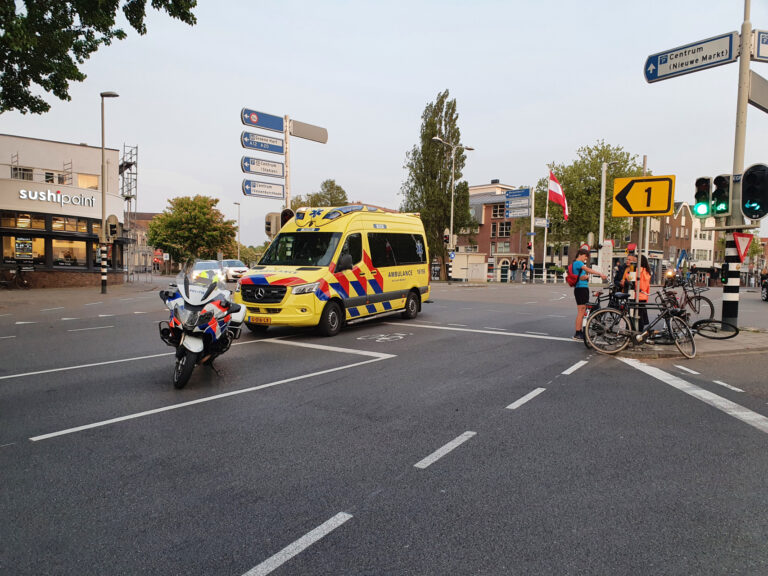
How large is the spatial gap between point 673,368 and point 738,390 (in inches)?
55.0

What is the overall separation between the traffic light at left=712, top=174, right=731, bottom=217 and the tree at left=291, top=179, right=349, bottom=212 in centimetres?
5278

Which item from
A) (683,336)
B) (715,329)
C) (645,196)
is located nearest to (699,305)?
(715,329)

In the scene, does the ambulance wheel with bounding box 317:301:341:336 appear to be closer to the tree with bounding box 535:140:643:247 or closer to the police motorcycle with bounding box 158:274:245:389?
the police motorcycle with bounding box 158:274:245:389

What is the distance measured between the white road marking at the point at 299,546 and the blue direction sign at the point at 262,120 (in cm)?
1405

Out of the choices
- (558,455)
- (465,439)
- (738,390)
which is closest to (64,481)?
(465,439)

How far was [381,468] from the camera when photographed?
3.79 meters

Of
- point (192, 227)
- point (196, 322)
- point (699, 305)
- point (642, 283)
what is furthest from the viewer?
point (192, 227)

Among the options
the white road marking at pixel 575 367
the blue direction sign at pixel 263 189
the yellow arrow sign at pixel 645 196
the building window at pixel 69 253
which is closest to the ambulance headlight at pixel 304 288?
the white road marking at pixel 575 367

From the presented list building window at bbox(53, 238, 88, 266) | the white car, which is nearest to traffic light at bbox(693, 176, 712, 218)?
the white car

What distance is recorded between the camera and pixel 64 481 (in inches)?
140

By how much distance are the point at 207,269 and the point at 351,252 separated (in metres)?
4.50

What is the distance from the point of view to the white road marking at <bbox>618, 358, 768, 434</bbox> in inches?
201

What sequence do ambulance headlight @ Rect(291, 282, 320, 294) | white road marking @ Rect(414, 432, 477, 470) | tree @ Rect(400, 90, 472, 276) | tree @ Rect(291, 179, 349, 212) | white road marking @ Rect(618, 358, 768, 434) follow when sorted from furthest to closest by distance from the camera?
A: tree @ Rect(291, 179, 349, 212), tree @ Rect(400, 90, 472, 276), ambulance headlight @ Rect(291, 282, 320, 294), white road marking @ Rect(618, 358, 768, 434), white road marking @ Rect(414, 432, 477, 470)

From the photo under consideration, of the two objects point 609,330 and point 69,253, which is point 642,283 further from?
point 69,253
